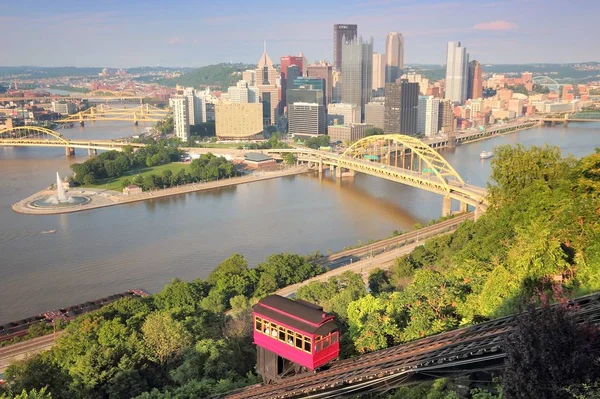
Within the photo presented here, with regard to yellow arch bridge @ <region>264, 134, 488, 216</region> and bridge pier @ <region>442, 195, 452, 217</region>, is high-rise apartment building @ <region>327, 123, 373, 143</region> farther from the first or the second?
bridge pier @ <region>442, 195, 452, 217</region>

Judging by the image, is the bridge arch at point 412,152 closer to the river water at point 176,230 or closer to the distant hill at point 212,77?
the river water at point 176,230

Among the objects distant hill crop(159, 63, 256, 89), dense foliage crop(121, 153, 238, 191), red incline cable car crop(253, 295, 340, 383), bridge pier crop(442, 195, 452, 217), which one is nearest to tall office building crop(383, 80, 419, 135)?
dense foliage crop(121, 153, 238, 191)

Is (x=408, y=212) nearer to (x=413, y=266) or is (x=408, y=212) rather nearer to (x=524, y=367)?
(x=413, y=266)

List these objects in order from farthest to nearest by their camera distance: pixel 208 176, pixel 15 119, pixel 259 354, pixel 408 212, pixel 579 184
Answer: pixel 15 119, pixel 208 176, pixel 408 212, pixel 579 184, pixel 259 354

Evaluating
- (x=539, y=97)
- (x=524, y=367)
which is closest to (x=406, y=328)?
(x=524, y=367)

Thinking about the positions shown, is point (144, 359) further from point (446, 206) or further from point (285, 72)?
point (285, 72)
